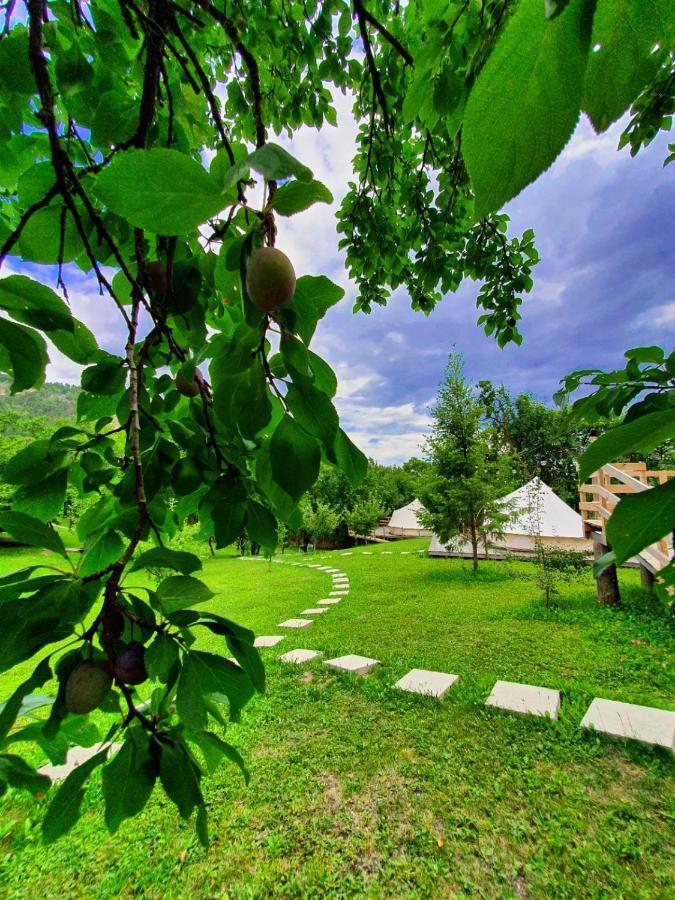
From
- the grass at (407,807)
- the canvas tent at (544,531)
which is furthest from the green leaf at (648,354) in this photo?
the canvas tent at (544,531)

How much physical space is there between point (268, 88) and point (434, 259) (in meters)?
1.51

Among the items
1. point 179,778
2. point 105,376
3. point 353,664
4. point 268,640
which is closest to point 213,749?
point 179,778

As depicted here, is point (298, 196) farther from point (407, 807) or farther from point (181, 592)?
point (407, 807)

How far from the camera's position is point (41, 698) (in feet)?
2.35

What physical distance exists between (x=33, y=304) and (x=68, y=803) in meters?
0.77

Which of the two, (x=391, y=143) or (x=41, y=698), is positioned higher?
(x=391, y=143)

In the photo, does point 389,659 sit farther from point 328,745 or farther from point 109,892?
point 109,892

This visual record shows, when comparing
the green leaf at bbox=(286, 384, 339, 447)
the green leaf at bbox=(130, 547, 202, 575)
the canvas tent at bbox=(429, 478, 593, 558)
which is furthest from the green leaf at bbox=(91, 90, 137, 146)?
the canvas tent at bbox=(429, 478, 593, 558)

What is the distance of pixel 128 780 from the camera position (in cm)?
58

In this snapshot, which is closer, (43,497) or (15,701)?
(15,701)

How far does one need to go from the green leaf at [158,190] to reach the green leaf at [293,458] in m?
0.26

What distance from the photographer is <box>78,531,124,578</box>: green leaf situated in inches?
26.0

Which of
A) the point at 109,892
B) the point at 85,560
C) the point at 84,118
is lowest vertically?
the point at 109,892

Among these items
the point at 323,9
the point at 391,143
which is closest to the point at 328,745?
the point at 391,143
